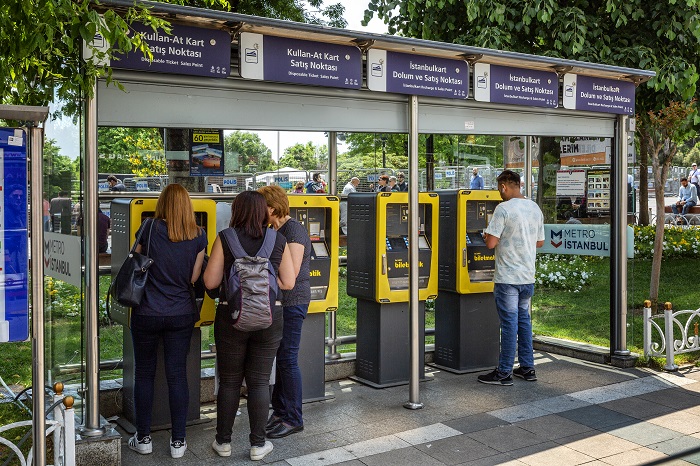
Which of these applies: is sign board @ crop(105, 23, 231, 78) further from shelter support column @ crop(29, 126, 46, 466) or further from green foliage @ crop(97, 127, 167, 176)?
shelter support column @ crop(29, 126, 46, 466)

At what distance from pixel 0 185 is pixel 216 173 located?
3.15 meters

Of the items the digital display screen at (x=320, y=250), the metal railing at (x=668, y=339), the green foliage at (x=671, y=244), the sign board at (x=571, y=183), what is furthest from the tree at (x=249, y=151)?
the green foliage at (x=671, y=244)

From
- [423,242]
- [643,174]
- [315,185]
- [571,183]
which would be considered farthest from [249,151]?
[643,174]

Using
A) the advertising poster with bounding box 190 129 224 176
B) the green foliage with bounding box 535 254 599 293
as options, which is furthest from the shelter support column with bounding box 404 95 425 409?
the green foliage with bounding box 535 254 599 293

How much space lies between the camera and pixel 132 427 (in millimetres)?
5566

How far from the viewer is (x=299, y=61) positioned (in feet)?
18.0

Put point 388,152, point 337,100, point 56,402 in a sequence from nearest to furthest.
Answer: point 56,402 → point 337,100 → point 388,152

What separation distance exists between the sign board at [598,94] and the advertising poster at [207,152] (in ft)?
10.4

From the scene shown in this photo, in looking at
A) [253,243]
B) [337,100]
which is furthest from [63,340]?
[337,100]

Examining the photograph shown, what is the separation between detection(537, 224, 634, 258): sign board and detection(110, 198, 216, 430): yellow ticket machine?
13.3ft

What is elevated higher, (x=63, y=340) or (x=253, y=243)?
(x=253, y=243)

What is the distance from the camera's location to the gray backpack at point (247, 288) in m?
4.70

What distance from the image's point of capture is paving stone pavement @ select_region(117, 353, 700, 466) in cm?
507

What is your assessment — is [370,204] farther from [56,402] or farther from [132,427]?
[56,402]
